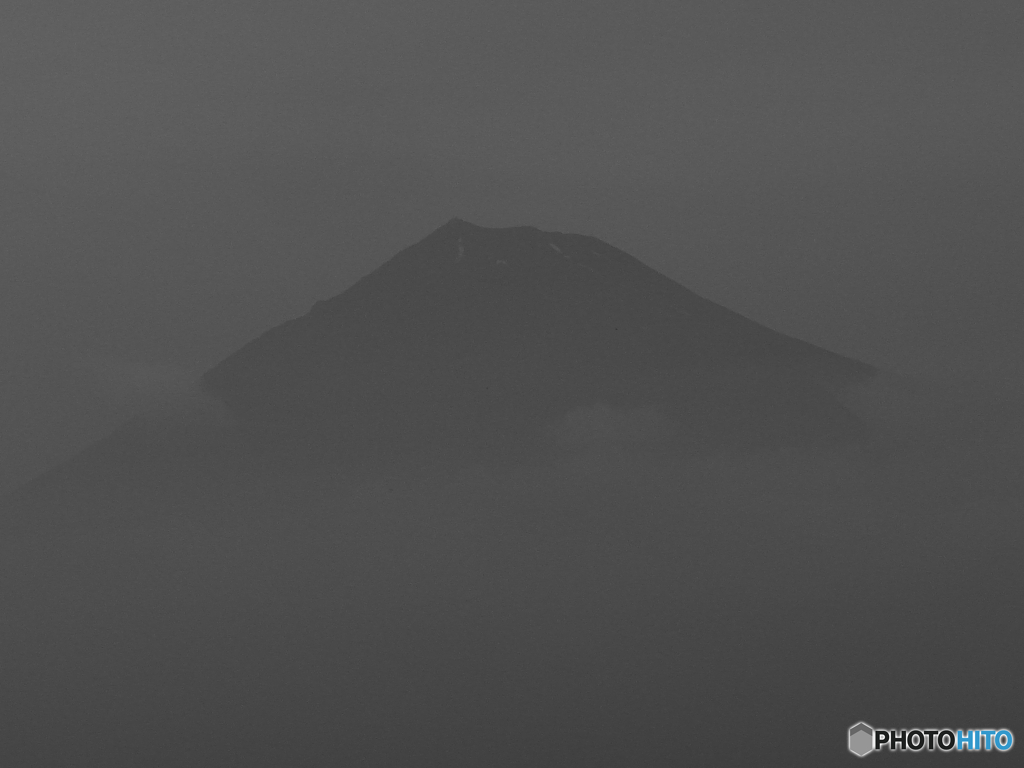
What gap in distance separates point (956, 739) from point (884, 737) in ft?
13.5

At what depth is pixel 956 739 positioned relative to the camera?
7669cm

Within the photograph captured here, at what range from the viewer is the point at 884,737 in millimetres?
77875
